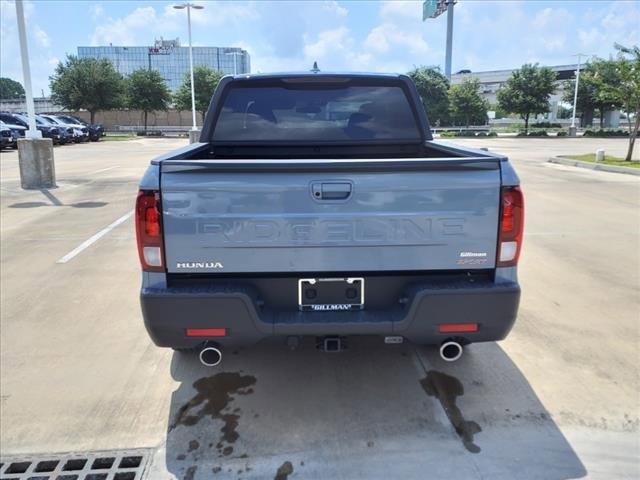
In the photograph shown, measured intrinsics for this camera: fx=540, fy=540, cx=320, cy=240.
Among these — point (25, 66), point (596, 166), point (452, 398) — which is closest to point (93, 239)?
point (452, 398)

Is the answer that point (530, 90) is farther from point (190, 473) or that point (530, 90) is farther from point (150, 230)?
point (190, 473)

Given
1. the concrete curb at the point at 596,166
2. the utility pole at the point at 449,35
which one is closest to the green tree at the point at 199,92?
the concrete curb at the point at 596,166

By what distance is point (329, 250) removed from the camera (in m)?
2.99

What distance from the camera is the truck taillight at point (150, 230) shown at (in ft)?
9.53

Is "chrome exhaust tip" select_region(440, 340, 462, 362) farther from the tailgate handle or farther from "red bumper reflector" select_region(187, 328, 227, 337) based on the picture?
"red bumper reflector" select_region(187, 328, 227, 337)

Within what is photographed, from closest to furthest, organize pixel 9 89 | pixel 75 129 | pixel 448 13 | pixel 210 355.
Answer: pixel 210 355 < pixel 75 129 < pixel 448 13 < pixel 9 89

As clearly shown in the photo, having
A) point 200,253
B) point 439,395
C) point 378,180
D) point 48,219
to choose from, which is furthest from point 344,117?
point 48,219

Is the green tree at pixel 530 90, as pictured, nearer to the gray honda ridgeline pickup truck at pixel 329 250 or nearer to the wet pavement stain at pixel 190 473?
the gray honda ridgeline pickup truck at pixel 329 250

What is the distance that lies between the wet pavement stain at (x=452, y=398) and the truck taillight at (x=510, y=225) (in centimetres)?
101

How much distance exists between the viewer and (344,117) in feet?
14.6

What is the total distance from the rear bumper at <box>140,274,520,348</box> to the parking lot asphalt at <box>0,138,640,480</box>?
62 centimetres

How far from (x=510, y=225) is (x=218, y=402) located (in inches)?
84.4

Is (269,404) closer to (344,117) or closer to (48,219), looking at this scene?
(344,117)

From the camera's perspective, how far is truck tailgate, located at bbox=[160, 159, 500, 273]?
2.88 metres
